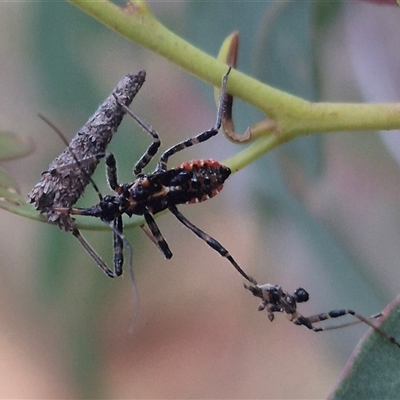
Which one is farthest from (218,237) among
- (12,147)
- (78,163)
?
(12,147)

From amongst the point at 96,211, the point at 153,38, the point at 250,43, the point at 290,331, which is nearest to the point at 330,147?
the point at 250,43

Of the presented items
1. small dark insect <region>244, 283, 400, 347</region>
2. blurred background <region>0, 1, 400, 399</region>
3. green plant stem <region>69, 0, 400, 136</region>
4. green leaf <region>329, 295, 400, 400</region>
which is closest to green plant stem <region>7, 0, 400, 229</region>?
green plant stem <region>69, 0, 400, 136</region>

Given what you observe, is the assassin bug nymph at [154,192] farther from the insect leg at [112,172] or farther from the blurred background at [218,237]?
the blurred background at [218,237]

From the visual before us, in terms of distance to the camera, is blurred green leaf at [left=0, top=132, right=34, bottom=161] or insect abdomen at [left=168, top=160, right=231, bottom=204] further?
insect abdomen at [left=168, top=160, right=231, bottom=204]

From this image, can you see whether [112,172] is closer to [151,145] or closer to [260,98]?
[151,145]

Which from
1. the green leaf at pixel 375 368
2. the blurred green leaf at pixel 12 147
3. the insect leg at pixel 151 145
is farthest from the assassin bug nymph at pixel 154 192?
the green leaf at pixel 375 368

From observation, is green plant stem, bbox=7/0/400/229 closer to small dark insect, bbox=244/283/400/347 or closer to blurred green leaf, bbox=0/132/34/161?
blurred green leaf, bbox=0/132/34/161
